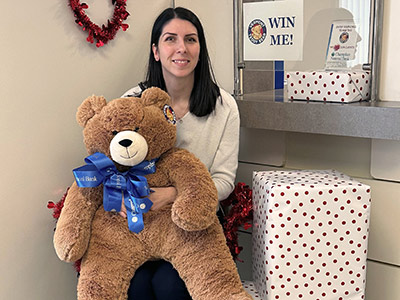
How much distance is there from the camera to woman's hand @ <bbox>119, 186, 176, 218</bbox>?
5.08ft

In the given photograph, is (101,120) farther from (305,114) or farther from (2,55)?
(305,114)

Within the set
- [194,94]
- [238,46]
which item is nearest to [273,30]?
[238,46]

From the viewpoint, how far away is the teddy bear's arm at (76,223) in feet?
4.85

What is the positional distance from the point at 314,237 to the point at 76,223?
0.72 meters

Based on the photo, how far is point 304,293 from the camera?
1.61 meters

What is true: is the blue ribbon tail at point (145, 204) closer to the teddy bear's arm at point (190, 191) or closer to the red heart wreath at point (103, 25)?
the teddy bear's arm at point (190, 191)

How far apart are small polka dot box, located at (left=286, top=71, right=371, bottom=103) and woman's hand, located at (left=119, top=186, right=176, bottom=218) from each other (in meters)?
0.63

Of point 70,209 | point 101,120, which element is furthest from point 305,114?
point 70,209

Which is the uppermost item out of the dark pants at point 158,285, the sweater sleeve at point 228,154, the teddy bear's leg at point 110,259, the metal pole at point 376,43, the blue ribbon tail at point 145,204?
the metal pole at point 376,43

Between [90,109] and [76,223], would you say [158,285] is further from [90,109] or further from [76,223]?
[90,109]

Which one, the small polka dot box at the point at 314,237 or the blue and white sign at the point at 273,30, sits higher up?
the blue and white sign at the point at 273,30

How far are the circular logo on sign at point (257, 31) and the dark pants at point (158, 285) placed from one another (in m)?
0.93

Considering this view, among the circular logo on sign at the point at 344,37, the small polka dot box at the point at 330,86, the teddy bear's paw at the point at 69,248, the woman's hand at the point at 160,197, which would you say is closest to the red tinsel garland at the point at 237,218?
the woman's hand at the point at 160,197

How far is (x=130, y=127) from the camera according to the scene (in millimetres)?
1472
